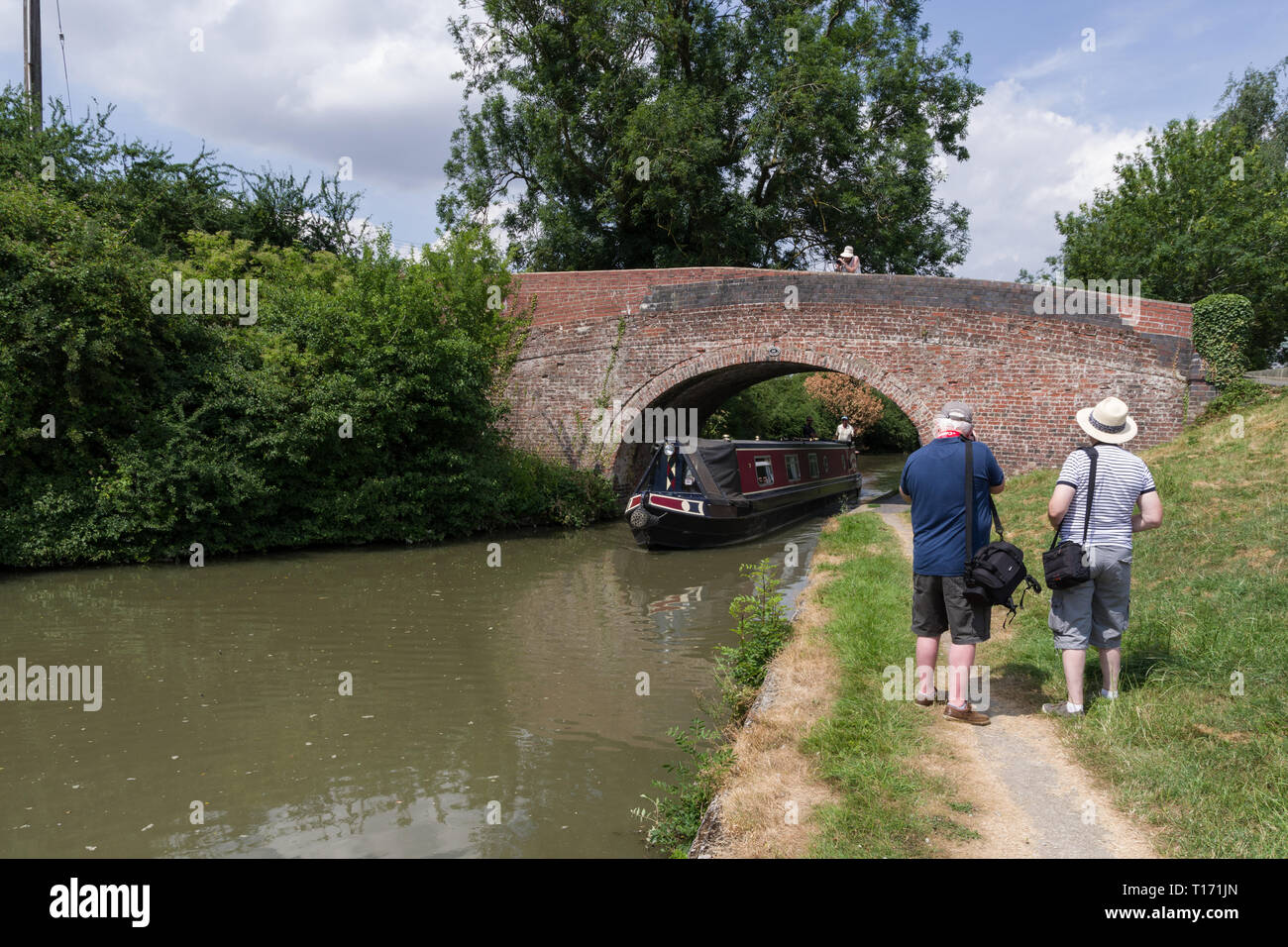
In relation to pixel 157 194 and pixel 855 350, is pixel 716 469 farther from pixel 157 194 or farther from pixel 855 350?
pixel 157 194

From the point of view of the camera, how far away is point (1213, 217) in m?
18.0

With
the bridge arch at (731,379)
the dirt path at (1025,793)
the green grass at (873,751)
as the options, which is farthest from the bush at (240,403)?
the dirt path at (1025,793)

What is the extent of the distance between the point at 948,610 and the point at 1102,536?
74 cm

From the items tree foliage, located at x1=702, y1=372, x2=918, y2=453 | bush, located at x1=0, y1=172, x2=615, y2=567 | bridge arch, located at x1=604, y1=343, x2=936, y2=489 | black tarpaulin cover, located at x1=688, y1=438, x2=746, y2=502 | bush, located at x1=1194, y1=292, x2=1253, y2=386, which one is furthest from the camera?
tree foliage, located at x1=702, y1=372, x2=918, y2=453

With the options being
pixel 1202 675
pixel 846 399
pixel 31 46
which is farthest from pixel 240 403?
pixel 846 399

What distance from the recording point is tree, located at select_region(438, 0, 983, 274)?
18219 mm

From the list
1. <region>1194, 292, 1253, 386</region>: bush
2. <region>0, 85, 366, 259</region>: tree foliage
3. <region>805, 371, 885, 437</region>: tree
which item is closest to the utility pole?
<region>0, 85, 366, 259</region>: tree foliage

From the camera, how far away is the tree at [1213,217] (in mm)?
17766

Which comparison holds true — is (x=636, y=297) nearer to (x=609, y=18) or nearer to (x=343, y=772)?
(x=609, y=18)

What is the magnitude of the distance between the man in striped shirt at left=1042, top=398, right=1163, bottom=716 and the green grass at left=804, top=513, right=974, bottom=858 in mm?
768

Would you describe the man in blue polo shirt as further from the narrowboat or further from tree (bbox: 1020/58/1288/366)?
tree (bbox: 1020/58/1288/366)

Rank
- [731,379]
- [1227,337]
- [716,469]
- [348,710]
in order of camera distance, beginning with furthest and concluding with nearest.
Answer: [731,379] → [716,469] → [1227,337] → [348,710]

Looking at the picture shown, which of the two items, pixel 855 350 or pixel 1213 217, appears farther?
pixel 1213 217
